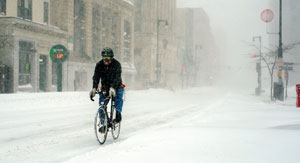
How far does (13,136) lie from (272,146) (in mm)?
5658

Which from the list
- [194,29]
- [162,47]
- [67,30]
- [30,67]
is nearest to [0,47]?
[30,67]

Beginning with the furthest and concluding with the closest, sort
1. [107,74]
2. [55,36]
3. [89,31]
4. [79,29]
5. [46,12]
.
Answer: [89,31] → [79,29] → [55,36] → [46,12] → [107,74]

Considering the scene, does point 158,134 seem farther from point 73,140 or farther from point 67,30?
point 67,30

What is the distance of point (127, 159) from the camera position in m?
4.97

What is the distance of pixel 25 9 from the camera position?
31.4 metres

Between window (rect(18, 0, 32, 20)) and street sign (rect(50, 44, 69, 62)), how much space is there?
18.3 ft

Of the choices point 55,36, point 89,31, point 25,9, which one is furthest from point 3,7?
point 89,31

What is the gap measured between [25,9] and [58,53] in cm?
654

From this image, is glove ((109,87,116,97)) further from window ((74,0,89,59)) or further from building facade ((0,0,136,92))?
window ((74,0,89,59))

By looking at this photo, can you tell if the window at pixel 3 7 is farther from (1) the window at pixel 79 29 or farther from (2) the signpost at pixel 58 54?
(1) the window at pixel 79 29

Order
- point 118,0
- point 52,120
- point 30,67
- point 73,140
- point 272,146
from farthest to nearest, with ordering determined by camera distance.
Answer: point 118,0 → point 30,67 → point 52,120 → point 73,140 → point 272,146

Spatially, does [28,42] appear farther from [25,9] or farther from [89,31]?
[89,31]

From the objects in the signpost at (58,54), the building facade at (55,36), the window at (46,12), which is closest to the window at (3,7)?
the building facade at (55,36)

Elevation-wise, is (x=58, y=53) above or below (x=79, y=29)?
below
